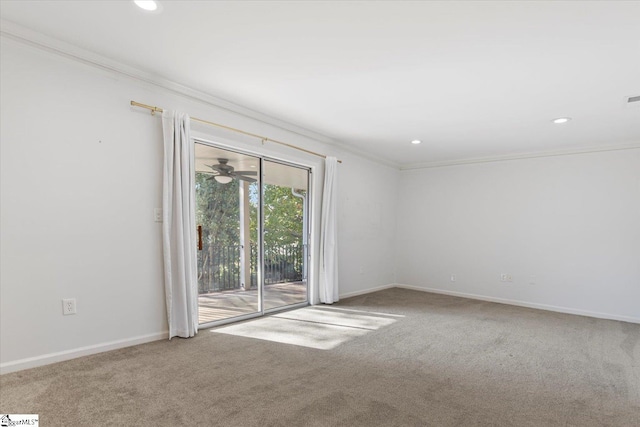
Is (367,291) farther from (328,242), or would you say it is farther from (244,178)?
(244,178)

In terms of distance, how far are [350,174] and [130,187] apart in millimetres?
3539

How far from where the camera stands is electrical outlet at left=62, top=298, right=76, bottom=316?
265cm

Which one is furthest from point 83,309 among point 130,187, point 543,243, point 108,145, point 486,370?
point 543,243

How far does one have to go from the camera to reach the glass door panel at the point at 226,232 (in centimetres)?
377

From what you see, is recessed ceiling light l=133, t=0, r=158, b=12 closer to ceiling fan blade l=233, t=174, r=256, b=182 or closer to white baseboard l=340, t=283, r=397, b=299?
ceiling fan blade l=233, t=174, r=256, b=182

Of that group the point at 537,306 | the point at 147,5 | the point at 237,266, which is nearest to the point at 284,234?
the point at 237,266

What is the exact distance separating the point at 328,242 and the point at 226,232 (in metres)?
1.68

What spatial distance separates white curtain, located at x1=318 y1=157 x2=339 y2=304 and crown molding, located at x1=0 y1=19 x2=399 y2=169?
850 mm

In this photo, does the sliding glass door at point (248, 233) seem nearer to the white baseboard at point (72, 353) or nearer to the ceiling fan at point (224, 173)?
the ceiling fan at point (224, 173)

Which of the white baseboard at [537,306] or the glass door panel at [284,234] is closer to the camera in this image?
the glass door panel at [284,234]

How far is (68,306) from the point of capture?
105 inches
